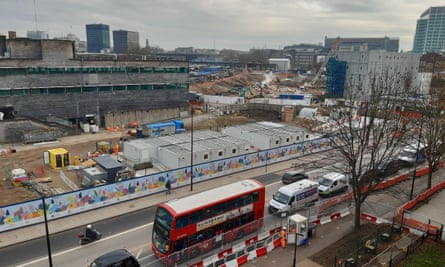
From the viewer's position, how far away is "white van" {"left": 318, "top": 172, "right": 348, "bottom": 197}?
26.3 meters

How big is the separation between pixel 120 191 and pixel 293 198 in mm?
12792

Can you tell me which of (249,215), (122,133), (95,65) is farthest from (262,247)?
(95,65)

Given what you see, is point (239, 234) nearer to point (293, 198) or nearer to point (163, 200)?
point (293, 198)

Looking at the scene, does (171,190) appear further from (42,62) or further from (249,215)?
(42,62)

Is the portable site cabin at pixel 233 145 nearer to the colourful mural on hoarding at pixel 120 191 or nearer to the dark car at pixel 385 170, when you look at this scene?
the colourful mural on hoarding at pixel 120 191

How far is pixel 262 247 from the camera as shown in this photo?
59.0 ft

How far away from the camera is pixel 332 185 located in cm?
2672

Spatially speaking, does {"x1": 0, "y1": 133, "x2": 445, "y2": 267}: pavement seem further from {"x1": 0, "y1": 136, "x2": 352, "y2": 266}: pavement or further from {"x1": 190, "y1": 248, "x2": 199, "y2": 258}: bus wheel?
{"x1": 190, "y1": 248, "x2": 199, "y2": 258}: bus wheel

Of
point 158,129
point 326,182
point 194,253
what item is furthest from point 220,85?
point 194,253

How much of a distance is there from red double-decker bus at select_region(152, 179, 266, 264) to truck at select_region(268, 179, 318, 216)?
8.85ft

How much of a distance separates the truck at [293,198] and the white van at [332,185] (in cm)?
205

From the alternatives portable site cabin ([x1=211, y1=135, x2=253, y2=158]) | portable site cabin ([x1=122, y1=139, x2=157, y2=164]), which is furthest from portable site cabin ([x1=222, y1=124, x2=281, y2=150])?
portable site cabin ([x1=122, y1=139, x2=157, y2=164])

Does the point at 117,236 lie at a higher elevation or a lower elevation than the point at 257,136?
lower

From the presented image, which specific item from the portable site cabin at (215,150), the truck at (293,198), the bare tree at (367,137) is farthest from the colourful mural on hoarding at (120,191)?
the bare tree at (367,137)
